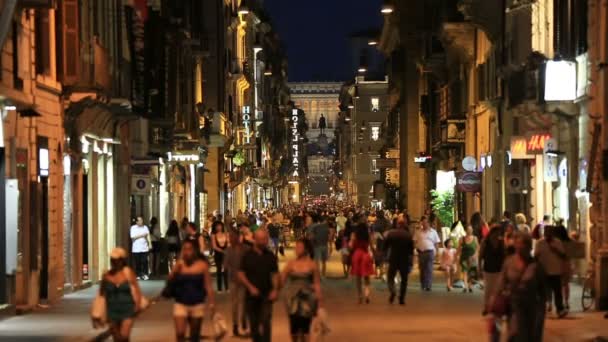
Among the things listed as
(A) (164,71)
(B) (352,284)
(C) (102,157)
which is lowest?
(B) (352,284)

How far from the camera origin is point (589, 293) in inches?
1147

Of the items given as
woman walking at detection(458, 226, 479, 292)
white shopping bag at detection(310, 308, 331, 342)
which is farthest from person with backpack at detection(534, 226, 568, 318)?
white shopping bag at detection(310, 308, 331, 342)

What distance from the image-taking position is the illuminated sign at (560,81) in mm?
33062

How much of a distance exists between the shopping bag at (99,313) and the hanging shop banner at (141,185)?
962 inches

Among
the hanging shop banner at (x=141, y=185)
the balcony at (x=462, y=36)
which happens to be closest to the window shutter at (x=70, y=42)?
the hanging shop banner at (x=141, y=185)

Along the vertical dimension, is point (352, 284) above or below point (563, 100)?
below

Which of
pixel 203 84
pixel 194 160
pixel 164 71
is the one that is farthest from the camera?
pixel 203 84

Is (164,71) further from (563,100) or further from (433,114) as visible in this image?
(433,114)

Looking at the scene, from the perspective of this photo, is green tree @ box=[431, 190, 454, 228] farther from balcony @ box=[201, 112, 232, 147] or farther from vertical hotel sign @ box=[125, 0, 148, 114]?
vertical hotel sign @ box=[125, 0, 148, 114]

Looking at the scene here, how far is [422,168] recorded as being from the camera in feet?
270

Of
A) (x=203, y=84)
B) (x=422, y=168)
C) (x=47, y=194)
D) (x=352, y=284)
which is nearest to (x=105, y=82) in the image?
(x=47, y=194)

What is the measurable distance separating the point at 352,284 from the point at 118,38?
29.2ft

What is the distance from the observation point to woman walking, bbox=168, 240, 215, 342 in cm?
1769

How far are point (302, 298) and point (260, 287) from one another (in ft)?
3.94
